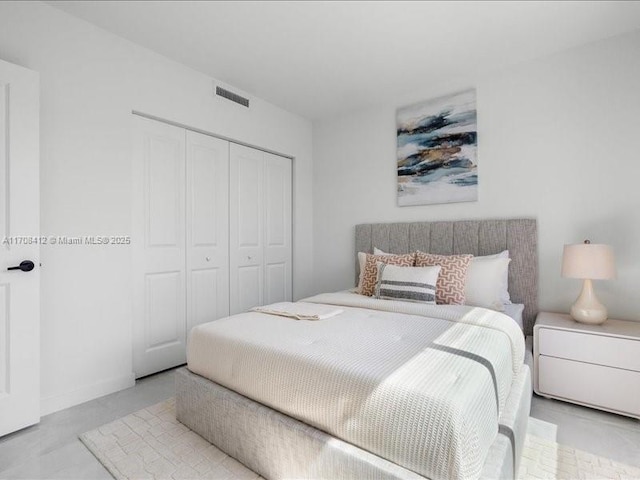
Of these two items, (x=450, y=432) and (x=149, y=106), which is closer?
(x=450, y=432)

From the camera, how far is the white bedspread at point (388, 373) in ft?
3.34

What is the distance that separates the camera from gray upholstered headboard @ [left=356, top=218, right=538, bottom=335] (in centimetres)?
260

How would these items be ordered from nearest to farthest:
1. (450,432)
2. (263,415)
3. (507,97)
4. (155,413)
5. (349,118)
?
(450,432) → (263,415) → (155,413) → (507,97) → (349,118)

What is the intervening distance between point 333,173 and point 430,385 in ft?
9.86

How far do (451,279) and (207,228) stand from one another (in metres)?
2.06

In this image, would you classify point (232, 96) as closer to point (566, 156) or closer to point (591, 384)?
point (566, 156)

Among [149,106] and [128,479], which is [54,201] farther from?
[128,479]

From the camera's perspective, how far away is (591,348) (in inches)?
80.0

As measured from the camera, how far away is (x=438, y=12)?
2.10 metres

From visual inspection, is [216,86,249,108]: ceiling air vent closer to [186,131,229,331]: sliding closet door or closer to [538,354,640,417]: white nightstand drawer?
[186,131,229,331]: sliding closet door

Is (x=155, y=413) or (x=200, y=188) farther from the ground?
(x=200, y=188)

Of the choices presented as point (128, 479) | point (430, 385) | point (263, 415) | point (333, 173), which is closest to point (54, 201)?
point (128, 479)

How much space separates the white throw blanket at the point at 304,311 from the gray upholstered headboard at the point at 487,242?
1.32 metres

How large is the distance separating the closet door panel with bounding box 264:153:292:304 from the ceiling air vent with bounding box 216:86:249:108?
0.56 metres
